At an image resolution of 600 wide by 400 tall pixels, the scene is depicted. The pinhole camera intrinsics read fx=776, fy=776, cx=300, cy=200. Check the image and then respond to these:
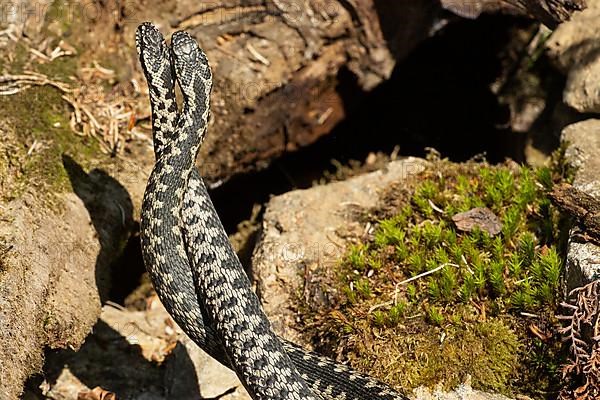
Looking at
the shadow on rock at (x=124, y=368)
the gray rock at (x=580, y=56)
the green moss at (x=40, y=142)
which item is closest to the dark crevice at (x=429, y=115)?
the gray rock at (x=580, y=56)

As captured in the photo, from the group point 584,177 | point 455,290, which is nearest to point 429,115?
point 584,177

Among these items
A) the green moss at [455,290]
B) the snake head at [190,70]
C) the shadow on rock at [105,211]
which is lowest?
the green moss at [455,290]

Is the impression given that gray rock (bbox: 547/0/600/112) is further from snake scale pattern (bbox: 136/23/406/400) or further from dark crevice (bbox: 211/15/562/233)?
snake scale pattern (bbox: 136/23/406/400)

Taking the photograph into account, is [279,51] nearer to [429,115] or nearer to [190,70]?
[429,115]

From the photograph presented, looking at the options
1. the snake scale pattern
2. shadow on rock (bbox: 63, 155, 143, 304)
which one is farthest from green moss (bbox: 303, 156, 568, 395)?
shadow on rock (bbox: 63, 155, 143, 304)

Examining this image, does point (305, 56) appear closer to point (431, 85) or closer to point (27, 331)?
point (431, 85)

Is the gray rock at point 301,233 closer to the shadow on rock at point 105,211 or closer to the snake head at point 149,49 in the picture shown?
the shadow on rock at point 105,211

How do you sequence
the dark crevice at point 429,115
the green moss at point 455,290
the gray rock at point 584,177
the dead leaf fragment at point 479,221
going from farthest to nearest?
1. the dark crevice at point 429,115
2. the dead leaf fragment at point 479,221
3. the green moss at point 455,290
4. the gray rock at point 584,177
